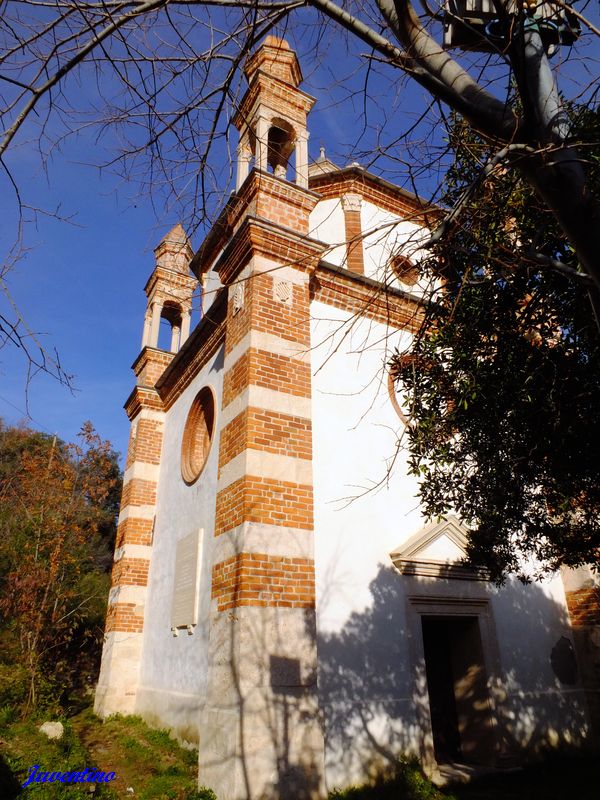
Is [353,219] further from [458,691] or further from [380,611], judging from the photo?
[458,691]

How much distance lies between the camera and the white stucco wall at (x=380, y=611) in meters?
6.22

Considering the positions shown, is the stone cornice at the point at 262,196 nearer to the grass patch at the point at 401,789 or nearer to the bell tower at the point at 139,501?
the bell tower at the point at 139,501

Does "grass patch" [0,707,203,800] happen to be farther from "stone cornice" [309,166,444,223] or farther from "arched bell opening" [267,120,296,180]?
"stone cornice" [309,166,444,223]

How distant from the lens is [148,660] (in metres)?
9.83

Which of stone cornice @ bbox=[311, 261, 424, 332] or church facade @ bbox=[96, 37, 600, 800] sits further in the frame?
stone cornice @ bbox=[311, 261, 424, 332]

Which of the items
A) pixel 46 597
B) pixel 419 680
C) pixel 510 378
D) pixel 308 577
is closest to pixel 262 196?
pixel 510 378

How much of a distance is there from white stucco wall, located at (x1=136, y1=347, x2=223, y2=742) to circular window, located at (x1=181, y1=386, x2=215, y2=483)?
0.81 feet

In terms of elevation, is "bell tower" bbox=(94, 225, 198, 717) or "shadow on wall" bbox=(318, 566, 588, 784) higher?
"bell tower" bbox=(94, 225, 198, 717)

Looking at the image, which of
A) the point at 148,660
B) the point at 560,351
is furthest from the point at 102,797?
the point at 560,351

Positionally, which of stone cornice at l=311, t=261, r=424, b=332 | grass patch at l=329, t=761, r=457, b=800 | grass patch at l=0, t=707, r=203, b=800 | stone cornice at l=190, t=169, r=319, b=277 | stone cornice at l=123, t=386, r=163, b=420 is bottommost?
grass patch at l=329, t=761, r=457, b=800

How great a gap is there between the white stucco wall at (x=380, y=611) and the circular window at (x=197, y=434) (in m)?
2.94

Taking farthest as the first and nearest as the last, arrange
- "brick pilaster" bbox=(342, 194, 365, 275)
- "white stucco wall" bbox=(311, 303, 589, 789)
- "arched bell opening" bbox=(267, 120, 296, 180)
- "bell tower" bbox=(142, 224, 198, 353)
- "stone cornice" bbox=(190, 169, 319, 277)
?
"bell tower" bbox=(142, 224, 198, 353) < "brick pilaster" bbox=(342, 194, 365, 275) < "arched bell opening" bbox=(267, 120, 296, 180) < "stone cornice" bbox=(190, 169, 319, 277) < "white stucco wall" bbox=(311, 303, 589, 789)

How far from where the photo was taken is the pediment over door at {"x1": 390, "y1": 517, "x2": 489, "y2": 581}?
7262 mm

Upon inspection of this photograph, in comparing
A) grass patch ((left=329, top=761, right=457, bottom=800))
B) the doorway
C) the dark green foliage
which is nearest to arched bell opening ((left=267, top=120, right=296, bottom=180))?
the dark green foliage
